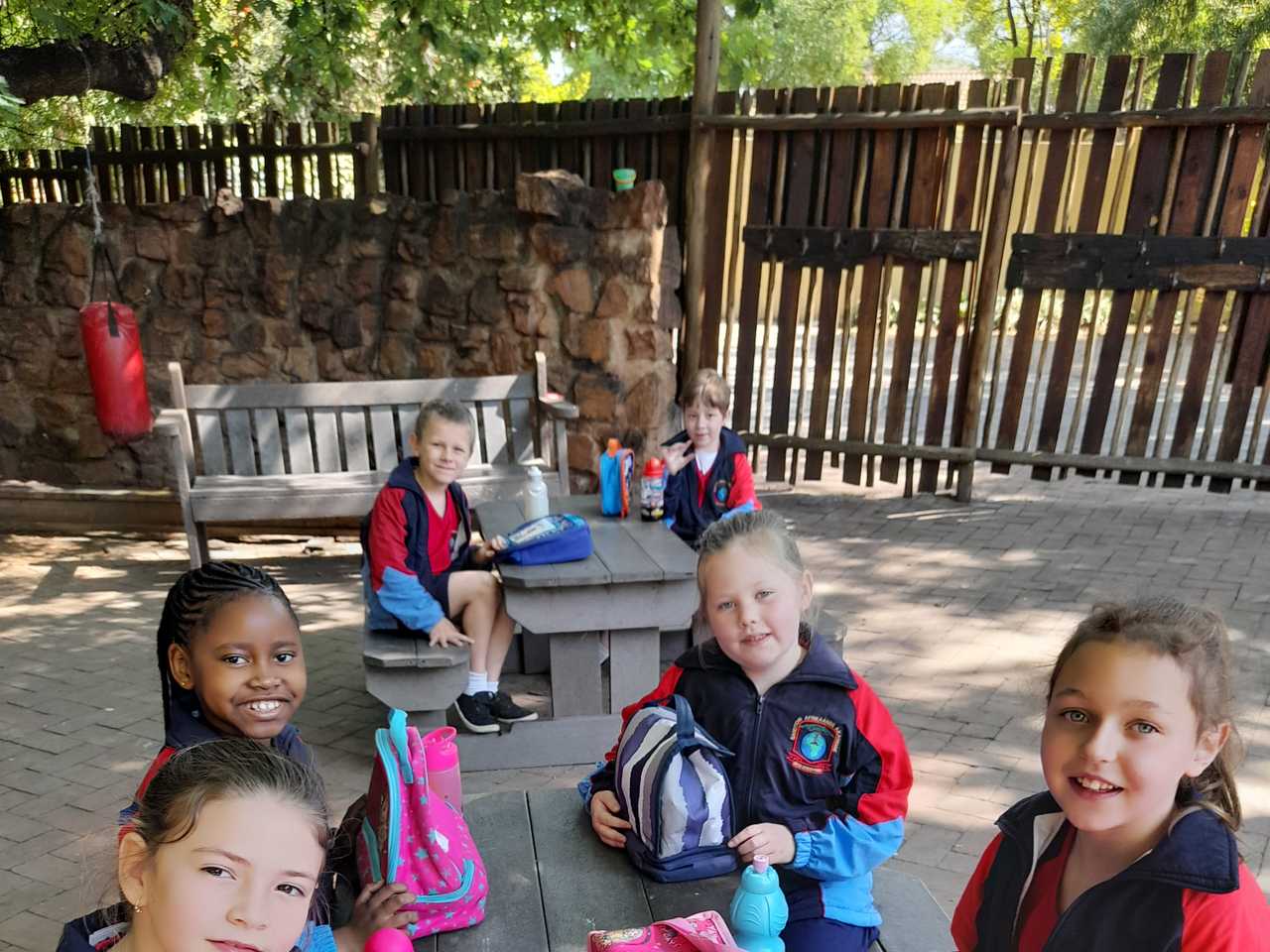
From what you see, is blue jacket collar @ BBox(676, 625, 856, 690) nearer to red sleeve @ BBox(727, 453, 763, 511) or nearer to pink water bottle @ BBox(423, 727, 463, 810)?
pink water bottle @ BBox(423, 727, 463, 810)

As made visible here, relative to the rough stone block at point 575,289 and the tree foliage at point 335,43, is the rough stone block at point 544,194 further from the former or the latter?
the tree foliage at point 335,43

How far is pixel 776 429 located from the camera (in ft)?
22.9

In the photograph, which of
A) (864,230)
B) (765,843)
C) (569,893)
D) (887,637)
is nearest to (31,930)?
(569,893)

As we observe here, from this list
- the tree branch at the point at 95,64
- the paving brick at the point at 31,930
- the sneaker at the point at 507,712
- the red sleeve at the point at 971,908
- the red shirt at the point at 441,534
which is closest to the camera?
the red sleeve at the point at 971,908

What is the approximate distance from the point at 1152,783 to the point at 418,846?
3.97ft

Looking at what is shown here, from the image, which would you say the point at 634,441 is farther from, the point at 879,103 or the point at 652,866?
the point at 652,866

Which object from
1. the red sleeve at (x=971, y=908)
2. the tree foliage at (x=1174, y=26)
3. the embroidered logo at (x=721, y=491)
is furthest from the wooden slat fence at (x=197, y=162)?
the tree foliage at (x=1174, y=26)

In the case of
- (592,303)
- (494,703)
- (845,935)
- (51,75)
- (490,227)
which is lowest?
(494,703)

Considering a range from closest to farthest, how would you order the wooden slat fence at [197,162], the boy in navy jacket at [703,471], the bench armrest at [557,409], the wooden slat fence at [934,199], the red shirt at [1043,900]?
the red shirt at [1043,900] → the boy in navy jacket at [703,471] → the bench armrest at [557,409] → the wooden slat fence at [934,199] → the wooden slat fence at [197,162]

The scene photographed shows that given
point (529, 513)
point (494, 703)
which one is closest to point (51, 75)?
Answer: point (529, 513)

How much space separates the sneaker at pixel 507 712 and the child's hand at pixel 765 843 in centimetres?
189

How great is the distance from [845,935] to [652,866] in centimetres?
39

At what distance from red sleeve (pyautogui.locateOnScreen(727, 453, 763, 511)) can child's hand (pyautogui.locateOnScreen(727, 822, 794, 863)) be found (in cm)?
237

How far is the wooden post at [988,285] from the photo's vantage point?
243 inches
